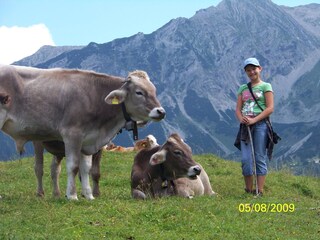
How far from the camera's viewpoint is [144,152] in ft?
41.9

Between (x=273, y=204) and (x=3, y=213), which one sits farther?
(x=273, y=204)

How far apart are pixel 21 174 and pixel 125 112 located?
9317 mm

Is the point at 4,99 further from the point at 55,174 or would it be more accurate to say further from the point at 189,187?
the point at 189,187

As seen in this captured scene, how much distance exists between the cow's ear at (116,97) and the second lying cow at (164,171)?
1645mm

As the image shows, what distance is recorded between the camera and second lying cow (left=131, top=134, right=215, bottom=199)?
11812mm

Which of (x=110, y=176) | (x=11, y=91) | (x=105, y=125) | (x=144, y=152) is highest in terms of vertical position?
(x=11, y=91)

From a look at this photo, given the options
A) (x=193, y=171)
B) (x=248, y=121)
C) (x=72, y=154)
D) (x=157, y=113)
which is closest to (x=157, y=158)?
(x=193, y=171)

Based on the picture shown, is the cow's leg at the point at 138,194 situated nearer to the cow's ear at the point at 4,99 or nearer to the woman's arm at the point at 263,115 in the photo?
the woman's arm at the point at 263,115

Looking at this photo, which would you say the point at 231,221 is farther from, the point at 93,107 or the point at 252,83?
A: the point at 252,83

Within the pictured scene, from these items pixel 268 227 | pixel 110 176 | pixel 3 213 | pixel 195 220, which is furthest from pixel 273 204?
pixel 110 176

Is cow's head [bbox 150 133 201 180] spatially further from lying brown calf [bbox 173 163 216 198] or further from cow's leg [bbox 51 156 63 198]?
cow's leg [bbox 51 156 63 198]

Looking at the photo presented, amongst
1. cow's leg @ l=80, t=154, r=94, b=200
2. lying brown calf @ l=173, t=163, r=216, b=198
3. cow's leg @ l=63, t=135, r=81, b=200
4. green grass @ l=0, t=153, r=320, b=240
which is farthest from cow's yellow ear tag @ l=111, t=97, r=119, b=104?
lying brown calf @ l=173, t=163, r=216, b=198
